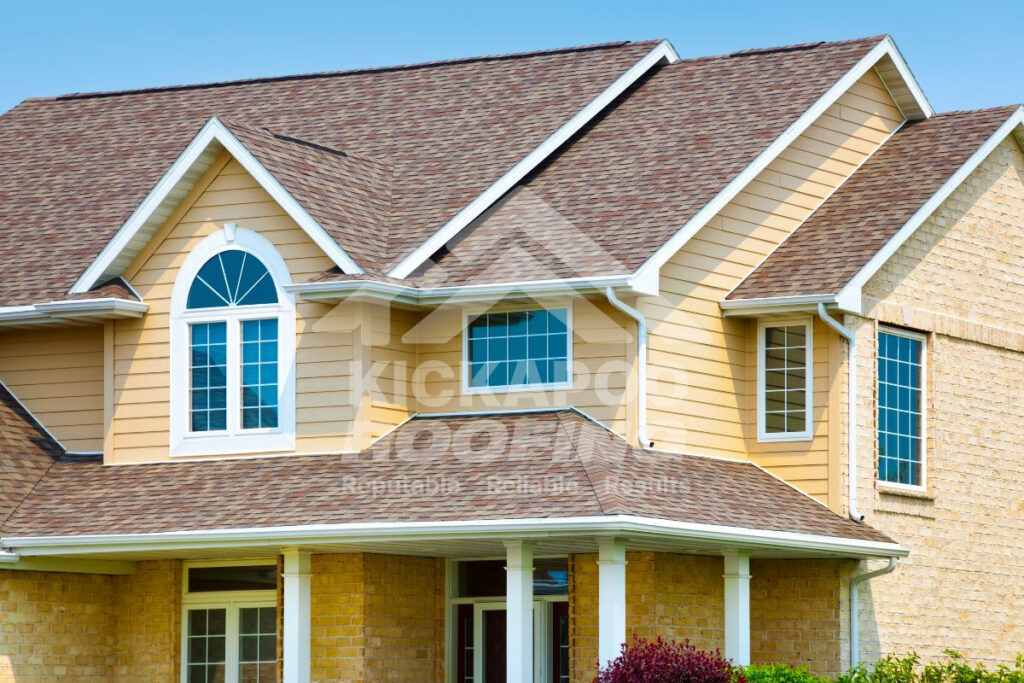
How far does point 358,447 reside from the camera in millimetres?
21766

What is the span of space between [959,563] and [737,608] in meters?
4.43

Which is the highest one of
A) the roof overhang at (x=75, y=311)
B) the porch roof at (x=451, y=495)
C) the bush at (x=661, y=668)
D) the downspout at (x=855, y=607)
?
the roof overhang at (x=75, y=311)

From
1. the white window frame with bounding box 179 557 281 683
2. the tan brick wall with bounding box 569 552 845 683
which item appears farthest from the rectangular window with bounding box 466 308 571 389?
the white window frame with bounding box 179 557 281 683

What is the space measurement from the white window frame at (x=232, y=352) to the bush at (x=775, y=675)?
6099 mm

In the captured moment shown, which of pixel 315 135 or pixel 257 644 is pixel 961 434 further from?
pixel 315 135

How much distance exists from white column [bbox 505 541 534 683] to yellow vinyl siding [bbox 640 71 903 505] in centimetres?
281

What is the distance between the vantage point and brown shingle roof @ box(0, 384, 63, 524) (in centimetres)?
2238

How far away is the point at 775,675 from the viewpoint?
20.6m

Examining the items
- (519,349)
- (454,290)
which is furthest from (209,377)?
(519,349)

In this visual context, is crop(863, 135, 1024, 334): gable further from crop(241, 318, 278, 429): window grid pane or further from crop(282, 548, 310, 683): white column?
crop(282, 548, 310, 683): white column

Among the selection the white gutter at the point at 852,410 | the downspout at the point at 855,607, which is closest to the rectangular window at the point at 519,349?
the white gutter at the point at 852,410

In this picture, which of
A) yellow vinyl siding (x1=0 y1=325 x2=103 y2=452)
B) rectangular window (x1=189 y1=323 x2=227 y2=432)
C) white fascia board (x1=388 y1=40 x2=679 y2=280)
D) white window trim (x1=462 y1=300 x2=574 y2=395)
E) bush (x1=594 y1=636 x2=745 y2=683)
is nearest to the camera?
bush (x1=594 y1=636 x2=745 y2=683)

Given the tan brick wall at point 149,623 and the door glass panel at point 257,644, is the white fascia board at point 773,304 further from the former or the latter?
the tan brick wall at point 149,623

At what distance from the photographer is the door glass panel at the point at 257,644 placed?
23281 mm
